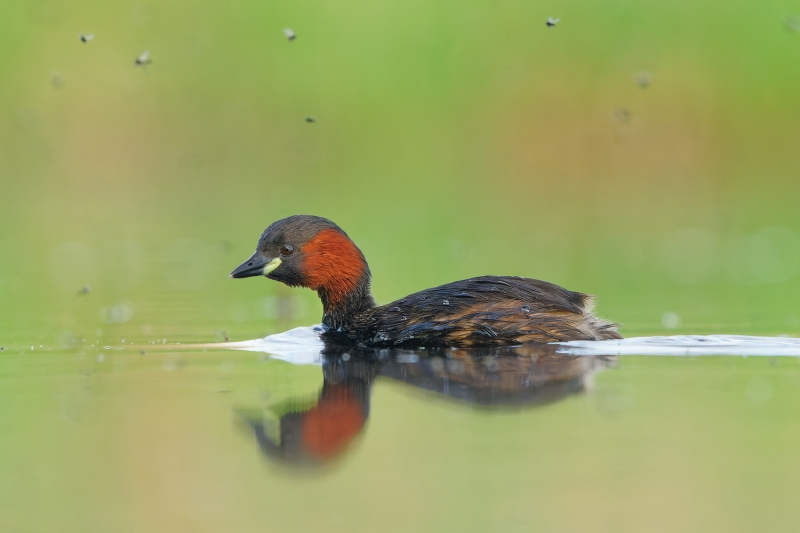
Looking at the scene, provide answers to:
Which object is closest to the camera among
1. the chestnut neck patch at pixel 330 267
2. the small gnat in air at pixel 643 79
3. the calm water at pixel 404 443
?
the calm water at pixel 404 443

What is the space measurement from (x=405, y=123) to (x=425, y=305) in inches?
464

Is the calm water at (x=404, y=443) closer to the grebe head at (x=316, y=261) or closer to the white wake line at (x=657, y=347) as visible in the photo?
the white wake line at (x=657, y=347)

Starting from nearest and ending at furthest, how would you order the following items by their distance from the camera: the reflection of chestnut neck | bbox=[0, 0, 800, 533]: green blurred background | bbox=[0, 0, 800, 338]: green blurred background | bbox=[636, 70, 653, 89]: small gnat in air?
bbox=[0, 0, 800, 533]: green blurred background < the reflection of chestnut neck < bbox=[0, 0, 800, 338]: green blurred background < bbox=[636, 70, 653, 89]: small gnat in air

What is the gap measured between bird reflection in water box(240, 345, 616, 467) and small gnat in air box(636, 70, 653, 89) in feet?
34.3

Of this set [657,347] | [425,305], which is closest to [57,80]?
[425,305]

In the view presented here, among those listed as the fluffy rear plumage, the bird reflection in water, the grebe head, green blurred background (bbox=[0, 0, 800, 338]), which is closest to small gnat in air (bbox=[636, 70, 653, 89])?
green blurred background (bbox=[0, 0, 800, 338])

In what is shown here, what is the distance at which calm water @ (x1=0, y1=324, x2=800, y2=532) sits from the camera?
423 cm

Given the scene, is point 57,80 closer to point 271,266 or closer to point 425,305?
point 271,266

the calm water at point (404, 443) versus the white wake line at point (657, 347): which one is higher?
the white wake line at point (657, 347)

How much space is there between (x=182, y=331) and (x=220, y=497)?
411 centimetres

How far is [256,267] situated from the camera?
8.34 metres

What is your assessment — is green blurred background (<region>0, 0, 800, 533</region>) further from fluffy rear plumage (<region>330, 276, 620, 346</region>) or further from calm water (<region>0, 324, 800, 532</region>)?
fluffy rear plumage (<region>330, 276, 620, 346</region>)

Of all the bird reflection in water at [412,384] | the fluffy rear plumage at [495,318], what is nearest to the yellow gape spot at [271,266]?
the bird reflection in water at [412,384]

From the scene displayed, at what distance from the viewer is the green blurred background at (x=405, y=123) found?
51.9 feet
